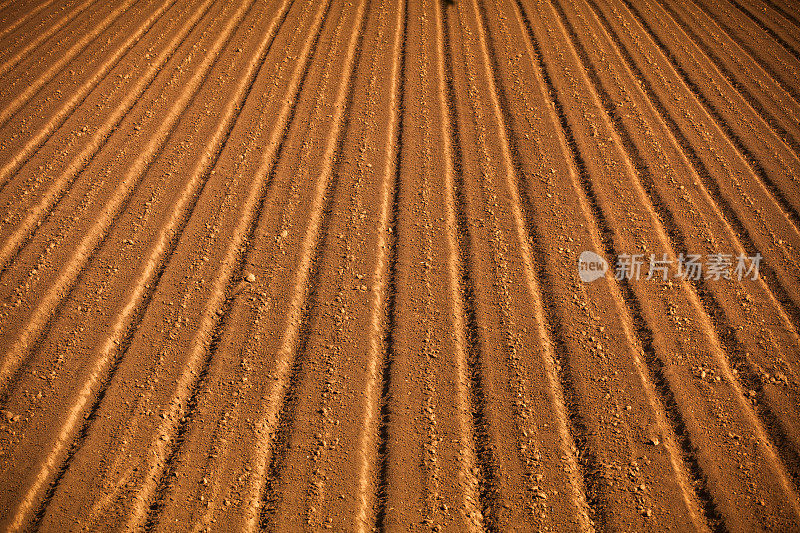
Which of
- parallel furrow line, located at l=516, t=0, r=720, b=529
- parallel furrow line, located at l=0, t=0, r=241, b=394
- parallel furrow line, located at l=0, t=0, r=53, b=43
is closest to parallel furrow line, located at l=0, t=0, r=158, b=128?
parallel furrow line, located at l=0, t=0, r=53, b=43

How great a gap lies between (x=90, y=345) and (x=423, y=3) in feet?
18.1

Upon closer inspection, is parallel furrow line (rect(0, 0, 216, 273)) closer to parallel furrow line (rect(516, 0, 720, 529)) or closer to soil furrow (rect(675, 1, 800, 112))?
parallel furrow line (rect(516, 0, 720, 529))

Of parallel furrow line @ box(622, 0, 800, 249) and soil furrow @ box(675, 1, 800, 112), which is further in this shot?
soil furrow @ box(675, 1, 800, 112)

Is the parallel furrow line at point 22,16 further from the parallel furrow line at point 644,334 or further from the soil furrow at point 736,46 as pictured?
the soil furrow at point 736,46

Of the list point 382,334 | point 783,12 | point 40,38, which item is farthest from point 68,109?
point 783,12

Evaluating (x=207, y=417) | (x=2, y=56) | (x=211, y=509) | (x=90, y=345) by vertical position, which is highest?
(x=2, y=56)

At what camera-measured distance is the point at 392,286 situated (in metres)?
3.25

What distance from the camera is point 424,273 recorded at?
330 centimetres

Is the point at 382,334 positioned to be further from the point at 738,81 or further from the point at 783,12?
the point at 783,12

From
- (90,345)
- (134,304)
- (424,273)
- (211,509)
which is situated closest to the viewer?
(211,509)

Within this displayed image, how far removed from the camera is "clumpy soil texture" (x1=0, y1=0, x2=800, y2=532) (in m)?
2.42

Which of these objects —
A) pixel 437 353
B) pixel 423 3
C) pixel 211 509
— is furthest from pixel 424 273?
pixel 423 3

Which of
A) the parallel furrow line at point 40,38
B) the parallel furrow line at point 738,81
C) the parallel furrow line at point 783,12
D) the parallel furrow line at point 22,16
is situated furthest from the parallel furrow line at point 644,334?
the parallel furrow line at point 22,16

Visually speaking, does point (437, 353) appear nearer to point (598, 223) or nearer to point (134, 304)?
point (598, 223)
